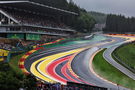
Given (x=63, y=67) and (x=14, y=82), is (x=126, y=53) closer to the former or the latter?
(x=63, y=67)

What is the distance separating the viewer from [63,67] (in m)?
38.9

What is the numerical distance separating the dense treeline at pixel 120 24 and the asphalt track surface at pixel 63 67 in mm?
76100

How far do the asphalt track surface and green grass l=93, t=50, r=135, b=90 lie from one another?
59.0 inches

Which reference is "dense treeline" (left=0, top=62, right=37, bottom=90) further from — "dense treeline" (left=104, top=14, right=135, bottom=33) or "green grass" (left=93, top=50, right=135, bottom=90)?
"dense treeline" (left=104, top=14, right=135, bottom=33)

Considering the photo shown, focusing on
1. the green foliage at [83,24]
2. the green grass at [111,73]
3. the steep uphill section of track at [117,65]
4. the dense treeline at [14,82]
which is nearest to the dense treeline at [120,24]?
the green foliage at [83,24]

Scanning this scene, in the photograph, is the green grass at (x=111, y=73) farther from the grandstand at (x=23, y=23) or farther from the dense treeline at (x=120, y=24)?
the dense treeline at (x=120, y=24)

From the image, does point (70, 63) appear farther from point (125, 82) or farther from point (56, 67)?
point (125, 82)

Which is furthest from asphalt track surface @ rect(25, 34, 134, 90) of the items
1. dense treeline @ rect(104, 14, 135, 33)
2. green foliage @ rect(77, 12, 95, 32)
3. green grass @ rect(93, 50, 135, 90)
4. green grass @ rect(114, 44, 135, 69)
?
dense treeline @ rect(104, 14, 135, 33)

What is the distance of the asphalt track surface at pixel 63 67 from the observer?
3241cm

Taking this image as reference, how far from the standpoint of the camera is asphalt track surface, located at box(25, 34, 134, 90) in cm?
Result: 3241

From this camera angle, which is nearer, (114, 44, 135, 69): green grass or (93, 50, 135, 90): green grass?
(93, 50, 135, 90): green grass

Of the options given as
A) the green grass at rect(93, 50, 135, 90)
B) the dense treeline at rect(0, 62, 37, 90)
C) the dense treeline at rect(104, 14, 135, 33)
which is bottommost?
the green grass at rect(93, 50, 135, 90)

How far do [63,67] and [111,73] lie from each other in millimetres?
8136

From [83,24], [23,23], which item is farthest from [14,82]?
[83,24]
